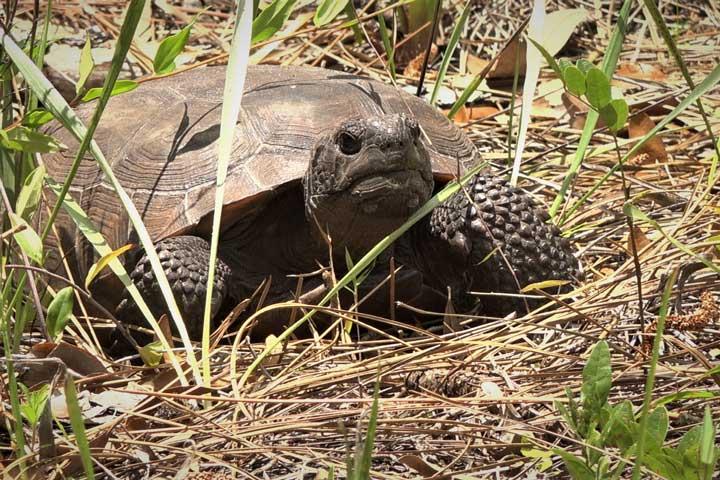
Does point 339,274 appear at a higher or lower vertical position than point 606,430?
lower

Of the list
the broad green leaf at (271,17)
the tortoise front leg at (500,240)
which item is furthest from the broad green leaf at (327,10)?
the tortoise front leg at (500,240)

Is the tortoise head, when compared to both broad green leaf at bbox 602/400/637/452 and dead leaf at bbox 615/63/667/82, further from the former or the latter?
dead leaf at bbox 615/63/667/82

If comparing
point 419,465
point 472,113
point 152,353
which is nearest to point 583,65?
point 419,465

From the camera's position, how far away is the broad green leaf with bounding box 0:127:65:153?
2.52 meters

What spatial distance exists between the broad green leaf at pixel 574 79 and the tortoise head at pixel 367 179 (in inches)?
29.2

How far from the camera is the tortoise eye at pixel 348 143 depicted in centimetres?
323

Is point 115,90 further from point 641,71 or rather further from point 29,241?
point 641,71

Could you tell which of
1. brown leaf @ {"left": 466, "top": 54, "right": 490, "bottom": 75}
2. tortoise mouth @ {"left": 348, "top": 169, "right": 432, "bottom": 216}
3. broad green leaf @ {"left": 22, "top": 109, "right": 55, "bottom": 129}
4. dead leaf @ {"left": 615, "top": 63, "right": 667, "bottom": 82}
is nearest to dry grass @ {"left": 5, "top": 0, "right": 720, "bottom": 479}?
A: tortoise mouth @ {"left": 348, "top": 169, "right": 432, "bottom": 216}

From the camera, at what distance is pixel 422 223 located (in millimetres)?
3703

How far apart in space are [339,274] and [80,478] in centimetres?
170

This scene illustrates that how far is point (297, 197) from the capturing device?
149 inches

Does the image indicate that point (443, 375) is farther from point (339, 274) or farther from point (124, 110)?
point (124, 110)

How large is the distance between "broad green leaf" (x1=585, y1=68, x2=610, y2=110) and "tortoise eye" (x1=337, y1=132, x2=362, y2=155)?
0.90 m

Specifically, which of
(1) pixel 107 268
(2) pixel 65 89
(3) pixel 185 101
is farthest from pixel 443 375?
(2) pixel 65 89
